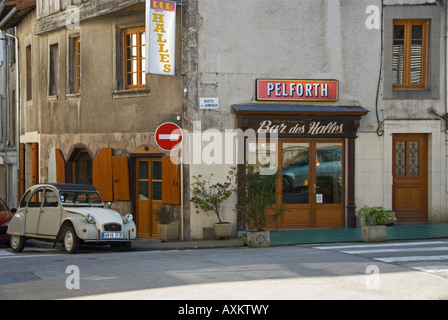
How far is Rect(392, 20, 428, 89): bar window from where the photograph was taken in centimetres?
1867

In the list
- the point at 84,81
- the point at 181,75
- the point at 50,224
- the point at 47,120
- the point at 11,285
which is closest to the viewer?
the point at 11,285

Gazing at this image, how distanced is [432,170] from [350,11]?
4.93 meters

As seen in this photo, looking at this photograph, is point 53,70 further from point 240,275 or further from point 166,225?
point 240,275

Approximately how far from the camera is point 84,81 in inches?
836

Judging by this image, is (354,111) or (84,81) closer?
(354,111)

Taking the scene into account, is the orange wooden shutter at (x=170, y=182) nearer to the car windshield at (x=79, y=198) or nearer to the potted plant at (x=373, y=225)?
the car windshield at (x=79, y=198)

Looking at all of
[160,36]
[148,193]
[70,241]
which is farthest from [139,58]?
[70,241]

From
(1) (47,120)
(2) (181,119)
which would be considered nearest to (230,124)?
(2) (181,119)

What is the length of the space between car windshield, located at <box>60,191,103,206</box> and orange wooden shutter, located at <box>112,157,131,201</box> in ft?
10.4

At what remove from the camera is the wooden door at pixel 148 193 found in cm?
1914

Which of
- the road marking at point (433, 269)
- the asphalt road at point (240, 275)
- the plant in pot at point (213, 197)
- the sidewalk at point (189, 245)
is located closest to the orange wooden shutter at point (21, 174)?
the sidewalk at point (189, 245)

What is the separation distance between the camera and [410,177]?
18.8 meters

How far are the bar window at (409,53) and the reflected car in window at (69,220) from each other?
28.1 feet
